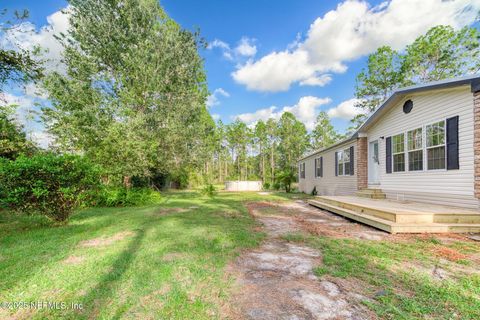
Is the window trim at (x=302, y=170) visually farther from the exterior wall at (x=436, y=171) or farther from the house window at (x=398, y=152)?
the house window at (x=398, y=152)

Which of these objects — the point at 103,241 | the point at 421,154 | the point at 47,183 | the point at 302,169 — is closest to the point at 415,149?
the point at 421,154

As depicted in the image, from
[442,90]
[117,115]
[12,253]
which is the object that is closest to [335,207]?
[442,90]

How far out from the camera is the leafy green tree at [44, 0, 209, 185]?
9.41 m

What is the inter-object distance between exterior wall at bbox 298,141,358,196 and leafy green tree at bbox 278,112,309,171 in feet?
53.8

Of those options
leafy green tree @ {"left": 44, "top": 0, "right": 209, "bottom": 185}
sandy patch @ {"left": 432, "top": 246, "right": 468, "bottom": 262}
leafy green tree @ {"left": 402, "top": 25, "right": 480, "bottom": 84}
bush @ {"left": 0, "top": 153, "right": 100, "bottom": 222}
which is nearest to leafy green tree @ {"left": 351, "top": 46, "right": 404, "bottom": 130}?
leafy green tree @ {"left": 402, "top": 25, "right": 480, "bottom": 84}

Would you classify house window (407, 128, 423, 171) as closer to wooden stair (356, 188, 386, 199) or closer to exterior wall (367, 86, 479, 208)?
exterior wall (367, 86, 479, 208)

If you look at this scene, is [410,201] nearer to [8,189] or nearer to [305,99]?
[8,189]

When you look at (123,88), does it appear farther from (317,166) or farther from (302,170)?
(302,170)

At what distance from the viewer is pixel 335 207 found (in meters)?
6.99

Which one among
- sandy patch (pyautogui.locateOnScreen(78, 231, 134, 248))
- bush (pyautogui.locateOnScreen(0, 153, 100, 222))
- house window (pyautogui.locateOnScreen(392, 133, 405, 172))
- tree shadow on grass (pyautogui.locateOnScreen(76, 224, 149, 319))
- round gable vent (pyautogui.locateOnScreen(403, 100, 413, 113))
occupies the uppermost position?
round gable vent (pyautogui.locateOnScreen(403, 100, 413, 113))

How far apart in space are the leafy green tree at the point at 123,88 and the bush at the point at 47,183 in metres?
3.83

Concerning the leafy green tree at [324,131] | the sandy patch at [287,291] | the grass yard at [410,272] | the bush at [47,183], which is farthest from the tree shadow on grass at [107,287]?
the leafy green tree at [324,131]

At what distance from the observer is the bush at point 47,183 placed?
433 centimetres

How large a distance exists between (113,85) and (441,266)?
12.8 metres
